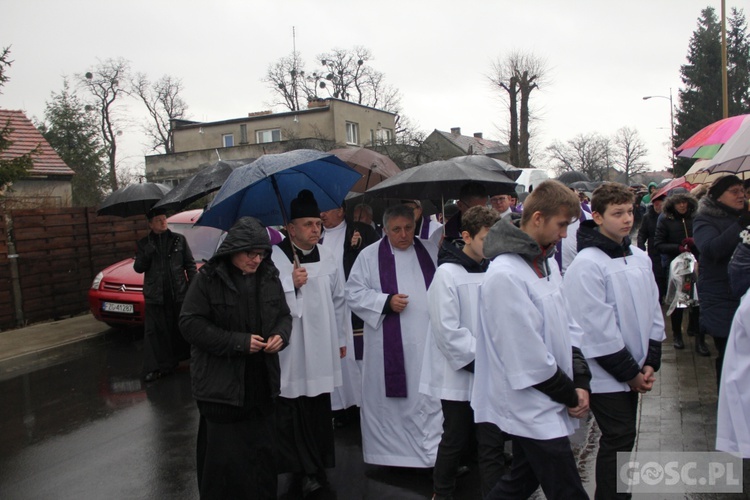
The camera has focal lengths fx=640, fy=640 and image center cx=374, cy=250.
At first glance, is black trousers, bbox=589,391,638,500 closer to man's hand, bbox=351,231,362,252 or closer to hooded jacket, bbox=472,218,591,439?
hooded jacket, bbox=472,218,591,439

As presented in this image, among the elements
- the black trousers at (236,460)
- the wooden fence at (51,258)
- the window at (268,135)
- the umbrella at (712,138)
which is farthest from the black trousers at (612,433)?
the window at (268,135)

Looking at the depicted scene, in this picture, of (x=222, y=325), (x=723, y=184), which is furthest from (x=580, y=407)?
(x=723, y=184)

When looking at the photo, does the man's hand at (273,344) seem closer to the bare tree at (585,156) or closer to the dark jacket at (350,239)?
the dark jacket at (350,239)

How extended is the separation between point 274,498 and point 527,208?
229 cm

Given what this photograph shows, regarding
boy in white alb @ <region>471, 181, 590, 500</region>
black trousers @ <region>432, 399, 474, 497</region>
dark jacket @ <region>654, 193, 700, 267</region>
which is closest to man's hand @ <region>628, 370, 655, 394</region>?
boy in white alb @ <region>471, 181, 590, 500</region>

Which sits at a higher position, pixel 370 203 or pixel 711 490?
pixel 370 203

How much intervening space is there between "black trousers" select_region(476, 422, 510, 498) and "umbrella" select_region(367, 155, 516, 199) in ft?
5.95

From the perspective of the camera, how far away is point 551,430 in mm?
2861

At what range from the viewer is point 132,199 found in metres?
7.23

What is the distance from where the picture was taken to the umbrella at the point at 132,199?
731cm

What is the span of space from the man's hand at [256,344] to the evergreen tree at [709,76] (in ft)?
154

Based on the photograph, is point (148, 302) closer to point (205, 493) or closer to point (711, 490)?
point (205, 493)

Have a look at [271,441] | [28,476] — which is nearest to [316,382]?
[271,441]

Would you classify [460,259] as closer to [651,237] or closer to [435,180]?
[435,180]
